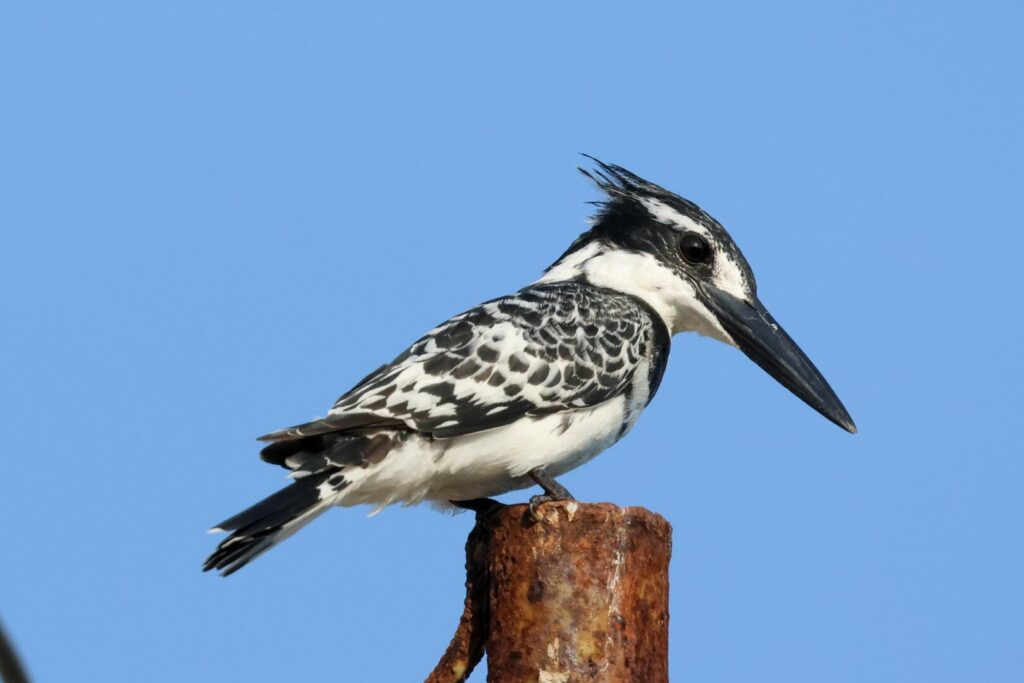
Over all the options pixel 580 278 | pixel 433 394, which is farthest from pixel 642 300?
pixel 433 394

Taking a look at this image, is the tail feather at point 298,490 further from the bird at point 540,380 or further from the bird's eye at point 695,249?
the bird's eye at point 695,249

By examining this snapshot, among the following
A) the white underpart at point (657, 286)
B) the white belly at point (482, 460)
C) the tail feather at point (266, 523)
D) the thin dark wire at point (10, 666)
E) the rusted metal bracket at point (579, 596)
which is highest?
the white underpart at point (657, 286)

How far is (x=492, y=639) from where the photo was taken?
17.1 ft

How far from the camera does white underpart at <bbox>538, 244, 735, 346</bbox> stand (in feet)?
25.9

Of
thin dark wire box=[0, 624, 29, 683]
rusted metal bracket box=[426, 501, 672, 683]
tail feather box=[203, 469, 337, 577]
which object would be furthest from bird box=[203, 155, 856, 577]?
thin dark wire box=[0, 624, 29, 683]

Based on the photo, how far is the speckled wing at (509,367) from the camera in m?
6.34

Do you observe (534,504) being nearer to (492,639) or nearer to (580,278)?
(492,639)

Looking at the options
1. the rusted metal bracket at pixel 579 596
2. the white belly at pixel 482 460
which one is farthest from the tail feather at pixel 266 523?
the rusted metal bracket at pixel 579 596

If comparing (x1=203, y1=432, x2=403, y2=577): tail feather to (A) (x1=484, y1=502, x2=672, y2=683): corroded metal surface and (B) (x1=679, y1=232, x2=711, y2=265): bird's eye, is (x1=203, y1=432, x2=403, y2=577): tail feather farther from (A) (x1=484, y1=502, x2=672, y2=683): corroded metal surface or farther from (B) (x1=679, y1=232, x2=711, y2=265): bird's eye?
(B) (x1=679, y1=232, x2=711, y2=265): bird's eye

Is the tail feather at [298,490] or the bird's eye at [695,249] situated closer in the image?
the tail feather at [298,490]

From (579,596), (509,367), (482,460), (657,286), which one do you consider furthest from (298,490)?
(657,286)

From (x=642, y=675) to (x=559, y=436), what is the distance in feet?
6.34

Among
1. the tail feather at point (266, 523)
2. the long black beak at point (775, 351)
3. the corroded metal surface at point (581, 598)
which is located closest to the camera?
the corroded metal surface at point (581, 598)

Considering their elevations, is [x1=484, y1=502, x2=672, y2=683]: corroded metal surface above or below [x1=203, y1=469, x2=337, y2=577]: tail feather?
below
